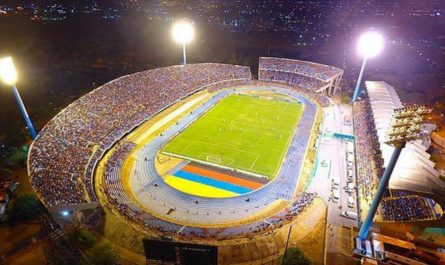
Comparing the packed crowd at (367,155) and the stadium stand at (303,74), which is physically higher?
the stadium stand at (303,74)

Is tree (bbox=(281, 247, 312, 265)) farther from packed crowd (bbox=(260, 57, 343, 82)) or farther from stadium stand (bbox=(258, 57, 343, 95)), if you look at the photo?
packed crowd (bbox=(260, 57, 343, 82))

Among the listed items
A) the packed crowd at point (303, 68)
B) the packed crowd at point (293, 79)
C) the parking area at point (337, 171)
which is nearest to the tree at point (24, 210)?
the parking area at point (337, 171)

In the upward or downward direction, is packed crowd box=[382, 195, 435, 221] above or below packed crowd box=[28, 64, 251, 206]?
below

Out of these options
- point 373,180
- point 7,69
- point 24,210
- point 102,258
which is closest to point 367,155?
point 373,180

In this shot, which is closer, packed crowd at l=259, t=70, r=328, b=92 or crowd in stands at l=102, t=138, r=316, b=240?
crowd in stands at l=102, t=138, r=316, b=240

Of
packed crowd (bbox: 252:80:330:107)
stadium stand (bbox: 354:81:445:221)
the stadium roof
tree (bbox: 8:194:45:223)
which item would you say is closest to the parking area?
stadium stand (bbox: 354:81:445:221)

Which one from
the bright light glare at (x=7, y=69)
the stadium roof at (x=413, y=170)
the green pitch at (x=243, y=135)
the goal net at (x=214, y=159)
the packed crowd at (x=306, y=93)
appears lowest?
the goal net at (x=214, y=159)

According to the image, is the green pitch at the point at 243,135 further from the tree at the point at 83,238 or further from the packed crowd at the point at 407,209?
the tree at the point at 83,238
